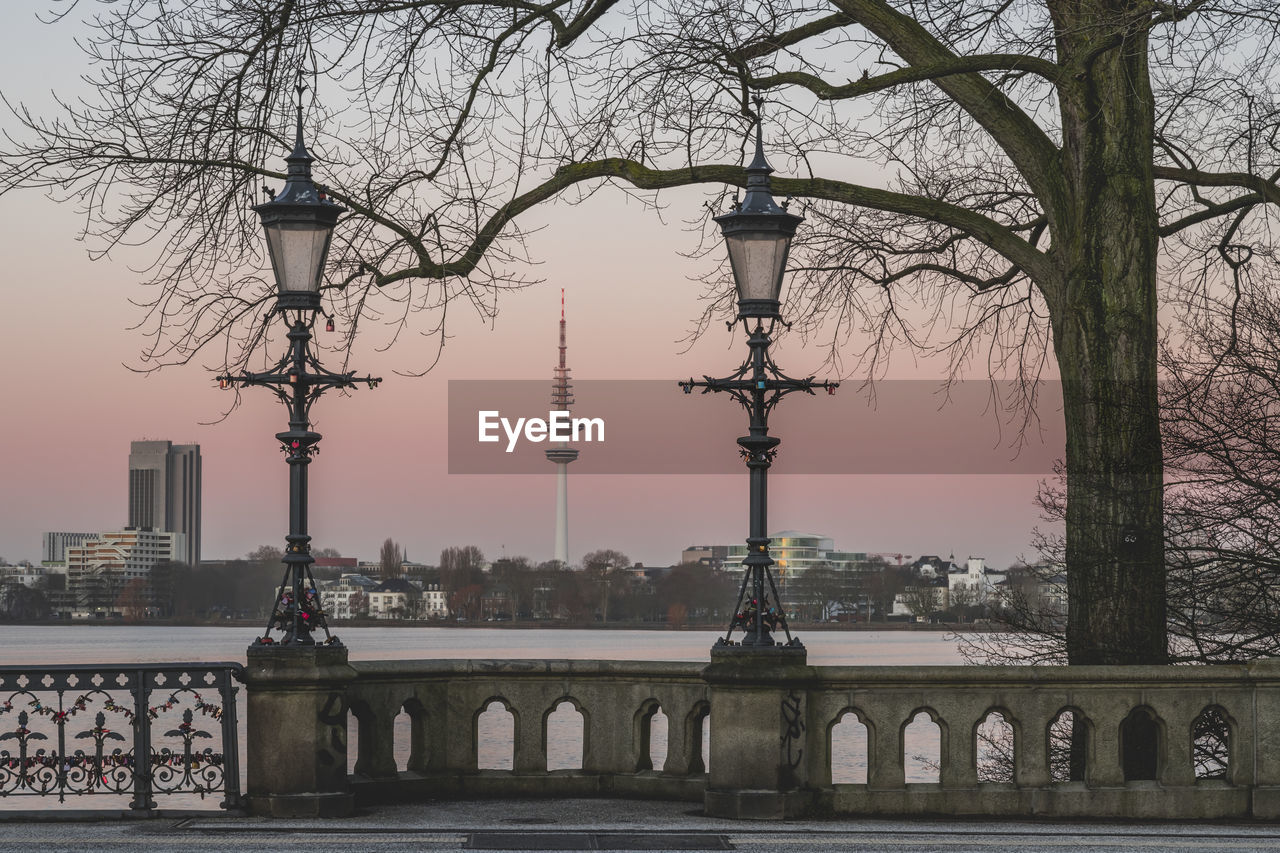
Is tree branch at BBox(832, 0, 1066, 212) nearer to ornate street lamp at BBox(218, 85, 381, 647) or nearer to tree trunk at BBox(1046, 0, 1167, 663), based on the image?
tree trunk at BBox(1046, 0, 1167, 663)

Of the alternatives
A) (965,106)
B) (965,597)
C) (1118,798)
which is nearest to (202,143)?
(965,106)

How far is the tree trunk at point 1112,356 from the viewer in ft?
51.5

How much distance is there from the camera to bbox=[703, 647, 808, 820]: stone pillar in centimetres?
1195

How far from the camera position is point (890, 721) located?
1231 centimetres

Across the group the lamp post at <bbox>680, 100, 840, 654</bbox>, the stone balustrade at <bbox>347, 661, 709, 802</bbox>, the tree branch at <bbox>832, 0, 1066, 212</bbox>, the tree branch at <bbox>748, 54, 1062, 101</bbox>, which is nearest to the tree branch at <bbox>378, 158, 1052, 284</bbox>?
the tree branch at <bbox>832, 0, 1066, 212</bbox>

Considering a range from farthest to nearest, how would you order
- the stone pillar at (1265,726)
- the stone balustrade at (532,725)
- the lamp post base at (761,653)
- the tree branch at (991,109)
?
the tree branch at (991,109)
the stone balustrade at (532,725)
the stone pillar at (1265,726)
the lamp post base at (761,653)

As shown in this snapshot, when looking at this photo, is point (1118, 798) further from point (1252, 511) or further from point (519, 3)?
point (519, 3)

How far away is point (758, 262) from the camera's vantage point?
12.8m

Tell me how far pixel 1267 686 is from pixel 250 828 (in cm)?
698

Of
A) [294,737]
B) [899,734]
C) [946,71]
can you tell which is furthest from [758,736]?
[946,71]

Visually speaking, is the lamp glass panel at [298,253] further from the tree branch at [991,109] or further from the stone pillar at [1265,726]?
the stone pillar at [1265,726]

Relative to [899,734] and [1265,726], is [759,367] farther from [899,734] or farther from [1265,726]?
[1265,726]

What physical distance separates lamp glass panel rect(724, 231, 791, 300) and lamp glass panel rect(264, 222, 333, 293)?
118 inches

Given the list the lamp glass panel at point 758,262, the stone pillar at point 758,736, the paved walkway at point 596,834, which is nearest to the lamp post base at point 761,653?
the stone pillar at point 758,736
